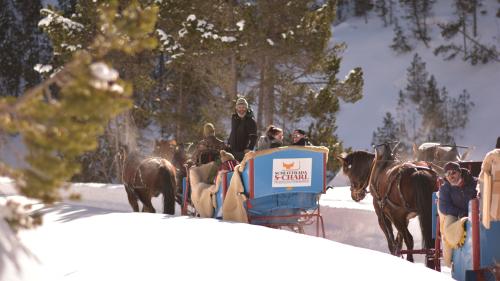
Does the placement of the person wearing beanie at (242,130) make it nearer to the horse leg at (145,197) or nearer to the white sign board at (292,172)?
the white sign board at (292,172)

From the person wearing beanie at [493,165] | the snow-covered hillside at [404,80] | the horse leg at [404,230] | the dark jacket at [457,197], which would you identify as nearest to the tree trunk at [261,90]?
the horse leg at [404,230]

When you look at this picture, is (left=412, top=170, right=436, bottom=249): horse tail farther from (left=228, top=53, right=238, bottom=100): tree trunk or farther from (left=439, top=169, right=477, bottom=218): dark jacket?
(left=228, top=53, right=238, bottom=100): tree trunk

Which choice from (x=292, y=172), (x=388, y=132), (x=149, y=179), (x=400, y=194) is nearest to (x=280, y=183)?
(x=292, y=172)

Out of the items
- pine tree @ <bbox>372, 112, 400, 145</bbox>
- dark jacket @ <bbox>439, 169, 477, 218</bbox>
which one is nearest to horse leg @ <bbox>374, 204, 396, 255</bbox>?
dark jacket @ <bbox>439, 169, 477, 218</bbox>

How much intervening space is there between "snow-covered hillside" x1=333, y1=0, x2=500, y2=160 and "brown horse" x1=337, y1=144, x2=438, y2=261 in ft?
103

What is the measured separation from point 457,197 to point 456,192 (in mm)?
55

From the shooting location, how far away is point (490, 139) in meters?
45.3

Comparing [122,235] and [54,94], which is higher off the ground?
[54,94]

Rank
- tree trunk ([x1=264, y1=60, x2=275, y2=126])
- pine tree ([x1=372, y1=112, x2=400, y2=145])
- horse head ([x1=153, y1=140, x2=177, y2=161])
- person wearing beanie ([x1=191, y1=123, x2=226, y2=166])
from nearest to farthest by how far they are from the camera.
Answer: person wearing beanie ([x1=191, y1=123, x2=226, y2=166]) < horse head ([x1=153, y1=140, x2=177, y2=161]) < tree trunk ([x1=264, y1=60, x2=275, y2=126]) < pine tree ([x1=372, y1=112, x2=400, y2=145])

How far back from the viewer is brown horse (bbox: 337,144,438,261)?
9414 mm

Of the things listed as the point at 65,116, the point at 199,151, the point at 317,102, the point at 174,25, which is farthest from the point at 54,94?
the point at 65,116

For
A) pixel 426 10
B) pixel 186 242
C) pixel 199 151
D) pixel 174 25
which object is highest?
pixel 426 10

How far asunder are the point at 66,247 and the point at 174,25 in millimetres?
19413

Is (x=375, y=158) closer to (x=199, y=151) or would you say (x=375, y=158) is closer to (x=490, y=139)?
(x=199, y=151)
